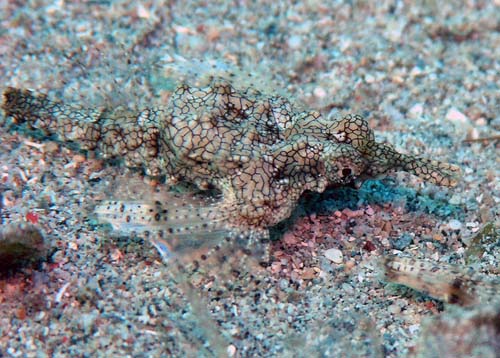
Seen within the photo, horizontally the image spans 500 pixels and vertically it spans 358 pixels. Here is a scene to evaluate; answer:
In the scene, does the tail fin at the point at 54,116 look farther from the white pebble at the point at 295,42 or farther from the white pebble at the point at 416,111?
the white pebble at the point at 416,111

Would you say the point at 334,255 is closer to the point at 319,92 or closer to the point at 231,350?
the point at 231,350

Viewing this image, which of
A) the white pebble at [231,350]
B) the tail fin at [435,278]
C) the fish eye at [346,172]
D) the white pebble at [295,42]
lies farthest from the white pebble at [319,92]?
the white pebble at [231,350]

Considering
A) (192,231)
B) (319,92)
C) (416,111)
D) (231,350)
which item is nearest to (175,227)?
(192,231)

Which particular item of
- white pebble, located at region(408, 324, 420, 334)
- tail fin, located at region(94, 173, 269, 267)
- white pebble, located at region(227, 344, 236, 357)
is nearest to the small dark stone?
white pebble, located at region(408, 324, 420, 334)

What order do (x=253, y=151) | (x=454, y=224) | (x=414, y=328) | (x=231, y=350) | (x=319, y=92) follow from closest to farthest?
(x=231, y=350), (x=414, y=328), (x=253, y=151), (x=454, y=224), (x=319, y=92)

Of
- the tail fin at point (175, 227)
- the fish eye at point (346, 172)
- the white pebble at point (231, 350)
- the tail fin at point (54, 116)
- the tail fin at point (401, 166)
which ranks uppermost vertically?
the tail fin at point (401, 166)

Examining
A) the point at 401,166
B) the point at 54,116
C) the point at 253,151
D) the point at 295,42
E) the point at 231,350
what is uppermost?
the point at 295,42
